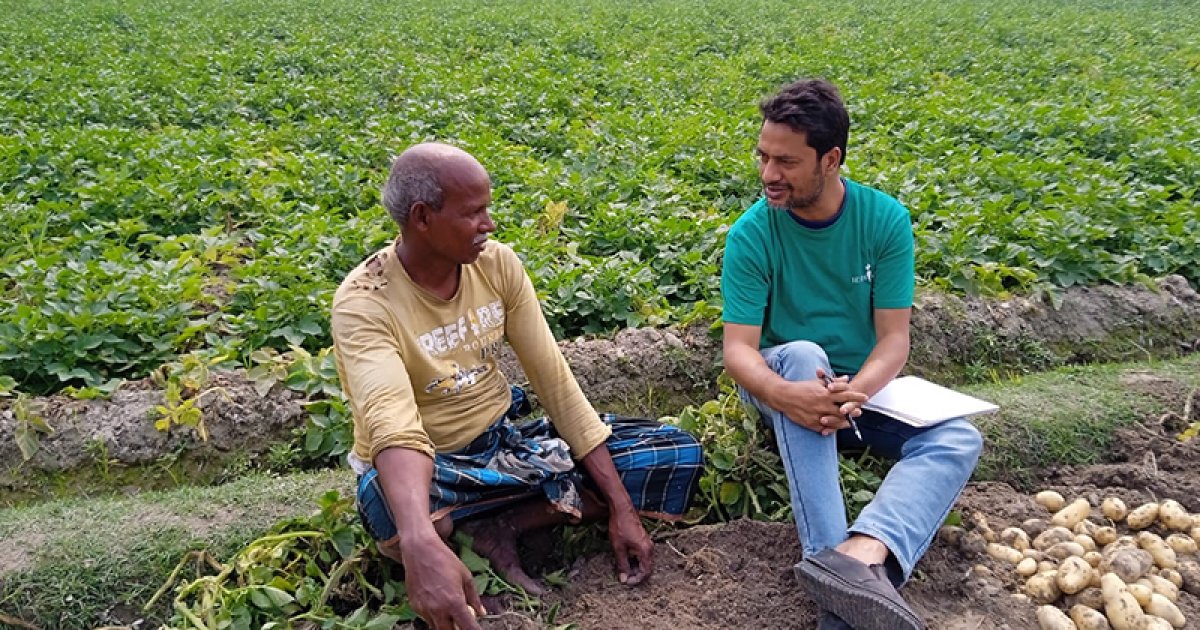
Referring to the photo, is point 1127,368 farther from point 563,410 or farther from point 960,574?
point 563,410

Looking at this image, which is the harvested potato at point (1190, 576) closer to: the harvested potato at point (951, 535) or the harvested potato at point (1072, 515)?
the harvested potato at point (1072, 515)

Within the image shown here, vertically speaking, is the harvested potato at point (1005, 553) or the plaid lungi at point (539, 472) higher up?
the plaid lungi at point (539, 472)

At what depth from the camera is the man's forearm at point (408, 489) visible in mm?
2328

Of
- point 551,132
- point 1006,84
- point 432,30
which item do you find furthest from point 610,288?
point 432,30

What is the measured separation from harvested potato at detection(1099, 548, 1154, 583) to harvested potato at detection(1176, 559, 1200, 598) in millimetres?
101

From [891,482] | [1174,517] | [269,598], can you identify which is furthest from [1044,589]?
[269,598]

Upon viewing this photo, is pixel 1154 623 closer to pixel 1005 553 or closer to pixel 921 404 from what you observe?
pixel 1005 553

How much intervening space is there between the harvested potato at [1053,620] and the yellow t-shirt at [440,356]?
4.53ft

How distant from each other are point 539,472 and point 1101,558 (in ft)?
5.78

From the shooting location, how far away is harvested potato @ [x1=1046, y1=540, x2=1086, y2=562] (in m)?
2.93

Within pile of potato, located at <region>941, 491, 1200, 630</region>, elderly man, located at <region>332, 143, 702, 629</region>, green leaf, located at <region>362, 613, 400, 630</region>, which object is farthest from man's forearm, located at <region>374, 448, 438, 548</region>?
pile of potato, located at <region>941, 491, 1200, 630</region>

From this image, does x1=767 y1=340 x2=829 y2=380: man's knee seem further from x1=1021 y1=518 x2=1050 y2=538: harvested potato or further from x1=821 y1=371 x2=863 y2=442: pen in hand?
x1=1021 y1=518 x2=1050 y2=538: harvested potato

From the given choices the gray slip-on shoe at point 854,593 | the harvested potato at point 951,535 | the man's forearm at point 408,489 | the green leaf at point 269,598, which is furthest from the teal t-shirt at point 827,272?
the green leaf at point 269,598

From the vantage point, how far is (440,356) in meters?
2.80
